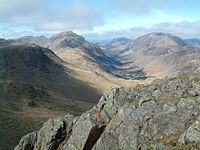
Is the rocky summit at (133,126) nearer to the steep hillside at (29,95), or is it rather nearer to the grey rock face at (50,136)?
the grey rock face at (50,136)

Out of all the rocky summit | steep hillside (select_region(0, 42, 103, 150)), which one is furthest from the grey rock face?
steep hillside (select_region(0, 42, 103, 150))

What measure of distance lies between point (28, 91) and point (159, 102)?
7596 centimetres

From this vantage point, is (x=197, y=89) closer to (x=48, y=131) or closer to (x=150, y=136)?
(x=150, y=136)

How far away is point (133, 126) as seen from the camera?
71.8ft

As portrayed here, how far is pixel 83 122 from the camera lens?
83.4 feet

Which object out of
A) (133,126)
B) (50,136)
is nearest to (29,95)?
(50,136)

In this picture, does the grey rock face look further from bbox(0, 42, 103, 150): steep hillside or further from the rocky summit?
bbox(0, 42, 103, 150): steep hillside

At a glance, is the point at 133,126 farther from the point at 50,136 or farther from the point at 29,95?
the point at 29,95

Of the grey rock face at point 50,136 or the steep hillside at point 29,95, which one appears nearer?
the grey rock face at point 50,136

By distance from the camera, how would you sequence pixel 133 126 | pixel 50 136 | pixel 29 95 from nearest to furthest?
pixel 133 126
pixel 50 136
pixel 29 95

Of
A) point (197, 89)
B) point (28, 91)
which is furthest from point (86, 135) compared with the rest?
point (28, 91)

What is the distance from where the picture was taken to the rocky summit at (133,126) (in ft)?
63.9

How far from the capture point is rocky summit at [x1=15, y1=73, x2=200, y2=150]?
Result: 19469 mm

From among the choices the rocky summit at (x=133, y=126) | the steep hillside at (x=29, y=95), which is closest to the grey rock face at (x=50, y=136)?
the rocky summit at (x=133, y=126)
